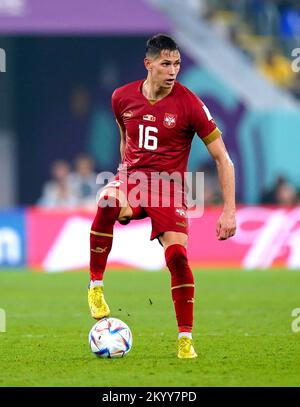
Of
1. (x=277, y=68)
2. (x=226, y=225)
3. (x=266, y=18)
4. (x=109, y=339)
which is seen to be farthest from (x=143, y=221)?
(x=226, y=225)

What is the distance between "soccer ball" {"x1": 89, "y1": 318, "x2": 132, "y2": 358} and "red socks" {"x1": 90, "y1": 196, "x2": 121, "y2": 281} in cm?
40

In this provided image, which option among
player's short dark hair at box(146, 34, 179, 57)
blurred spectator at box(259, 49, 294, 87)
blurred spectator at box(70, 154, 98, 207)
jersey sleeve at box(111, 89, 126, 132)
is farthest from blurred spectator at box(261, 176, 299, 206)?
player's short dark hair at box(146, 34, 179, 57)

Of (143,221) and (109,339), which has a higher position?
(143,221)

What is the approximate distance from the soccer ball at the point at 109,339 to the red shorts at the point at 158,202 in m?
0.73

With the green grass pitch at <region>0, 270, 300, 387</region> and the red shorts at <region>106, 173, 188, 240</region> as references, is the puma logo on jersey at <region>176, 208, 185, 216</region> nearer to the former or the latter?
the red shorts at <region>106, 173, 188, 240</region>

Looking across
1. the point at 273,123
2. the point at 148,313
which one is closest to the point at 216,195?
the point at 273,123

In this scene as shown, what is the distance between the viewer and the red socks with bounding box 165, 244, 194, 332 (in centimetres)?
889

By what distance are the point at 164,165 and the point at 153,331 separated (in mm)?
2400

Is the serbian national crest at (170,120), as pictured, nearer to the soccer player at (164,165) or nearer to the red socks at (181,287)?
the soccer player at (164,165)

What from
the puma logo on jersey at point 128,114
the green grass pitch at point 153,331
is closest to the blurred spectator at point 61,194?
the green grass pitch at point 153,331

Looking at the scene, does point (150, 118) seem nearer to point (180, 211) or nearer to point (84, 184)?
point (180, 211)

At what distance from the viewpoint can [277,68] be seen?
2450 cm

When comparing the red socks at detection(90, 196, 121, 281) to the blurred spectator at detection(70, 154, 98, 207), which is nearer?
the red socks at detection(90, 196, 121, 281)

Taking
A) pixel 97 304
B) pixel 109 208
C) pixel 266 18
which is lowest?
pixel 97 304
